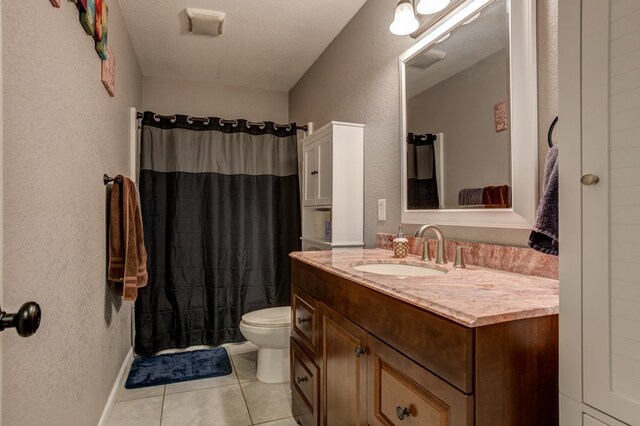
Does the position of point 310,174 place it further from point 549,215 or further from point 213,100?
point 549,215

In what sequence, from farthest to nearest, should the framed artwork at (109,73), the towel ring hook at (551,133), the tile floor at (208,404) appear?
1. the tile floor at (208,404)
2. the framed artwork at (109,73)
3. the towel ring hook at (551,133)

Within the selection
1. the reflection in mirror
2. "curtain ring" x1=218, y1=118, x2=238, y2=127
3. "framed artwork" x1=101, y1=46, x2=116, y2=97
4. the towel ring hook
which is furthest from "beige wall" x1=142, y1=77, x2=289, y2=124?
the towel ring hook

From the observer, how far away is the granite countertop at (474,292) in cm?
73

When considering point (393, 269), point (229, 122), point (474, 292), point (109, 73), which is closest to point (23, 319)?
point (474, 292)

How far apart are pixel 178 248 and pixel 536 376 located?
8.65 feet

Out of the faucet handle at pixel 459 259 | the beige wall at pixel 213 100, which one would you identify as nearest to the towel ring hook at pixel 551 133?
the faucet handle at pixel 459 259

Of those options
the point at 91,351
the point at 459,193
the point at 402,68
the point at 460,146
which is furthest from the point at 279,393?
the point at 402,68

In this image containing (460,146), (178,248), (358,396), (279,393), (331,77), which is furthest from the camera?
(178,248)

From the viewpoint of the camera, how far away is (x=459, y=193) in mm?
1496

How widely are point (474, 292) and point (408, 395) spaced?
306 mm

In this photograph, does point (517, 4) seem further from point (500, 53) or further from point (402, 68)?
point (402, 68)

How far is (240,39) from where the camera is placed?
8.52ft

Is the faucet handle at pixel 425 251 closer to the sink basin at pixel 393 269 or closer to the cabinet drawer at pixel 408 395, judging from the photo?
the sink basin at pixel 393 269

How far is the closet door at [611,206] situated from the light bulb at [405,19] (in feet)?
3.42
